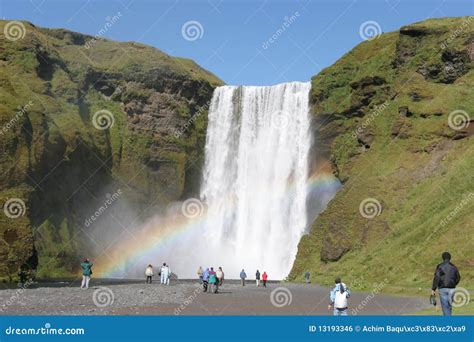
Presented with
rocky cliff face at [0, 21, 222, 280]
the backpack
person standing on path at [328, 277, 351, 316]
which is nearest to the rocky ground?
person standing on path at [328, 277, 351, 316]

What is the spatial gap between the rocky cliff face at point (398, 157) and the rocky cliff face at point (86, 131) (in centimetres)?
2306

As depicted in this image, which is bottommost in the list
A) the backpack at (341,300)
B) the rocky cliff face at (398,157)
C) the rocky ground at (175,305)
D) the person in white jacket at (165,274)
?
the backpack at (341,300)

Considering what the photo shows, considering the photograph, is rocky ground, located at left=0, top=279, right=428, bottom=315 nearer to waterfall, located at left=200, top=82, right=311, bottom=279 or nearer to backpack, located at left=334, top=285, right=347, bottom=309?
backpack, located at left=334, top=285, right=347, bottom=309

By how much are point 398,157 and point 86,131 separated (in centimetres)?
4526

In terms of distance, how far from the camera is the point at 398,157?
2542 inches

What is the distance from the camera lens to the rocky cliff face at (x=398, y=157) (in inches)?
1874

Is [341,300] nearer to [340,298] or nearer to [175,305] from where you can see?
[340,298]

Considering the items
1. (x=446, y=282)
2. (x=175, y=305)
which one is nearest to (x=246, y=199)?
(x=175, y=305)

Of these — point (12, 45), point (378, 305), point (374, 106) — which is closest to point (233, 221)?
point (374, 106)

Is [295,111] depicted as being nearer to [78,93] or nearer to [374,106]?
[374,106]

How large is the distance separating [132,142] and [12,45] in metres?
21.7

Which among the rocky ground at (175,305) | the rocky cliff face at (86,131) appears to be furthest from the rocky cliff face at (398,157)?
the rocky cliff face at (86,131)

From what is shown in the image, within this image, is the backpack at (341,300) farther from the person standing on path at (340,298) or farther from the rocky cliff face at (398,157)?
the rocky cliff face at (398,157)

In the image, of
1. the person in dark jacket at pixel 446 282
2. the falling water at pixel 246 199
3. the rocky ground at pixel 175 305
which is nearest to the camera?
the person in dark jacket at pixel 446 282
